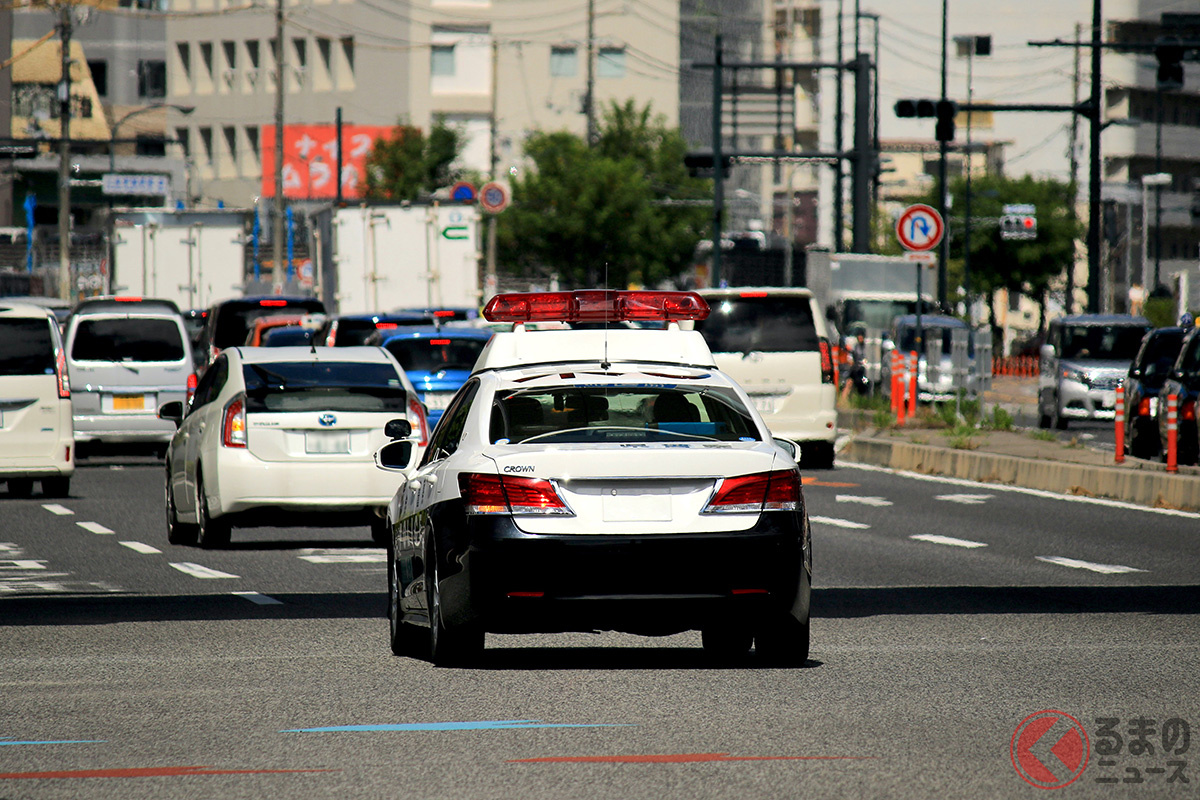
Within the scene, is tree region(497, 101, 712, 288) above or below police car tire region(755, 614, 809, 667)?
above

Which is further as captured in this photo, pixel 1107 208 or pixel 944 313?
pixel 1107 208

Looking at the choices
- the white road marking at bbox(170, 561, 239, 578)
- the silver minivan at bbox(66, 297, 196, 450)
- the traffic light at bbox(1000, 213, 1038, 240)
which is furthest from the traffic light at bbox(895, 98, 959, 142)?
the traffic light at bbox(1000, 213, 1038, 240)

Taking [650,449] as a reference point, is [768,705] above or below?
below

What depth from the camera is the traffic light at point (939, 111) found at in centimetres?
4100

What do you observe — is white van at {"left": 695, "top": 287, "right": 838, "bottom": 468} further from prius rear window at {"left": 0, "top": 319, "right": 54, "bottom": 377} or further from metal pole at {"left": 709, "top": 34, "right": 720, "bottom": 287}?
metal pole at {"left": 709, "top": 34, "right": 720, "bottom": 287}

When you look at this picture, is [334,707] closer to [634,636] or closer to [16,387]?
[634,636]

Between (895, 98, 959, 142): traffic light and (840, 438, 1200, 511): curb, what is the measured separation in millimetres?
13365

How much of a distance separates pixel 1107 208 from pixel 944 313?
46653 millimetres

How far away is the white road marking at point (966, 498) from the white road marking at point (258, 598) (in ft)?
31.2

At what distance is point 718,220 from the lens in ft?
173

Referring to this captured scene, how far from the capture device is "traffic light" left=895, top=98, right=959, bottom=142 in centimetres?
4100

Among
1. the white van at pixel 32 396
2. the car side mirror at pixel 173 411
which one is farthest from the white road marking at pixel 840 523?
the white van at pixel 32 396

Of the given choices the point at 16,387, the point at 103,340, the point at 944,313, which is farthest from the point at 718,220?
the point at 16,387

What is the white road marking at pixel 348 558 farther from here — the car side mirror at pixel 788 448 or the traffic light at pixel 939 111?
the traffic light at pixel 939 111
